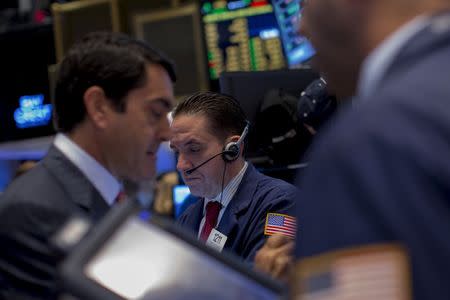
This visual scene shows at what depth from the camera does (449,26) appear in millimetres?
802

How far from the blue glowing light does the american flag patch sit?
7.22 metres

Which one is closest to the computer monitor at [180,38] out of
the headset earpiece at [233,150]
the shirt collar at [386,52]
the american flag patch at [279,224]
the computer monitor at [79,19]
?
the computer monitor at [79,19]

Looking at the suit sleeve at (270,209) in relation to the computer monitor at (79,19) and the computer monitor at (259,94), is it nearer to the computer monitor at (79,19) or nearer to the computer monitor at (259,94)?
the computer monitor at (259,94)

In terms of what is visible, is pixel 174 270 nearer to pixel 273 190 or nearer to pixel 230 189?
pixel 273 190

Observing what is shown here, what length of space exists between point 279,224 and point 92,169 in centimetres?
85

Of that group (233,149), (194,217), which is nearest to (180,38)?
(233,149)

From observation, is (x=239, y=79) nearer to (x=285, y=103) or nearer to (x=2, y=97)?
(x=285, y=103)

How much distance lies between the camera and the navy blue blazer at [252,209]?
253 cm

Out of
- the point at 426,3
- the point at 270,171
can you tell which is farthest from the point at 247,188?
the point at 426,3

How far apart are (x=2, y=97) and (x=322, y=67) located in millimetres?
9399

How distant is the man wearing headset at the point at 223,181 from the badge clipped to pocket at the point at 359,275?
68.0 inches

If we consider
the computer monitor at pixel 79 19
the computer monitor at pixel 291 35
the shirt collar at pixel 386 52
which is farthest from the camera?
the computer monitor at pixel 79 19

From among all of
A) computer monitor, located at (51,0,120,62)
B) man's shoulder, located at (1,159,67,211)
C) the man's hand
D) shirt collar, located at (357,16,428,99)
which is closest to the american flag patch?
the man's hand

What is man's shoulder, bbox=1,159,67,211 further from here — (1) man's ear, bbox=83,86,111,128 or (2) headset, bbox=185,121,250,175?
(2) headset, bbox=185,121,250,175
